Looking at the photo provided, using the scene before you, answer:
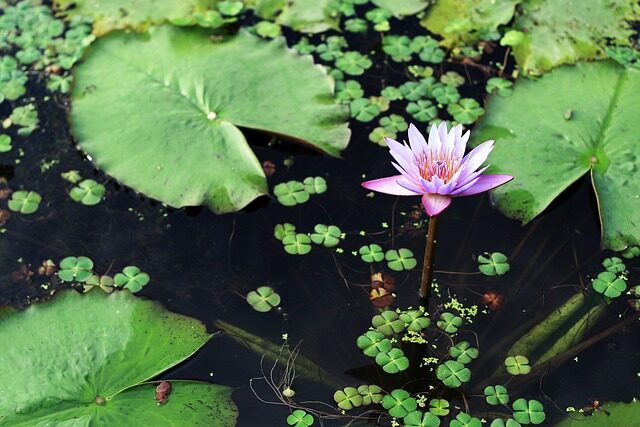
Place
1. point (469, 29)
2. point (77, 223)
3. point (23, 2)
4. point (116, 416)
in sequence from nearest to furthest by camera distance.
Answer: point (116, 416) → point (77, 223) → point (469, 29) → point (23, 2)

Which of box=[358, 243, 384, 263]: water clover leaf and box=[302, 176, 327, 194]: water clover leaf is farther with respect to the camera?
box=[302, 176, 327, 194]: water clover leaf

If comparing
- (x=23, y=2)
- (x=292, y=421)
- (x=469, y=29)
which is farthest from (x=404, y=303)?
(x=23, y=2)

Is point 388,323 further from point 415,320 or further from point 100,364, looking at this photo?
point 100,364

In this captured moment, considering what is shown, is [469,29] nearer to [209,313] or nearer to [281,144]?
[281,144]

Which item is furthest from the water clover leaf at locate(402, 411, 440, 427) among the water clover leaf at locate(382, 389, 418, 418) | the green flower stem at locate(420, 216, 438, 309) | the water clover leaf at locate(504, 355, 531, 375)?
the green flower stem at locate(420, 216, 438, 309)

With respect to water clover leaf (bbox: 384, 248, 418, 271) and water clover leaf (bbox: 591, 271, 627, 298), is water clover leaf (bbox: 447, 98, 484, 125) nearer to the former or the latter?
water clover leaf (bbox: 384, 248, 418, 271)

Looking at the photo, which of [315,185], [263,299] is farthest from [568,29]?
[263,299]

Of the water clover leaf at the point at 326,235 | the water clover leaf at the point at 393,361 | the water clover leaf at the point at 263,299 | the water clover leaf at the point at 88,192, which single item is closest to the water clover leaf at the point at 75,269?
the water clover leaf at the point at 88,192
